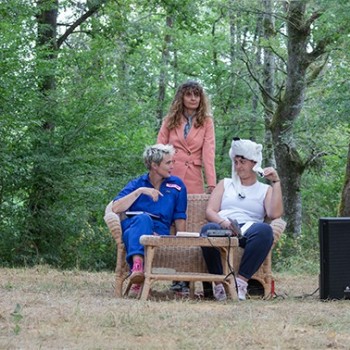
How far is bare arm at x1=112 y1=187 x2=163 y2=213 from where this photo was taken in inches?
265

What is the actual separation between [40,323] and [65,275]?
4035 millimetres

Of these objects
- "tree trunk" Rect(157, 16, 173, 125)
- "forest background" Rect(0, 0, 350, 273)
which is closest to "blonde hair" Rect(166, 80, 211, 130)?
"forest background" Rect(0, 0, 350, 273)

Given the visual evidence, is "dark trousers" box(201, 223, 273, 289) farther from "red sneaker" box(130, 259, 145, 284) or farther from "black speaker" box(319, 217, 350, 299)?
"red sneaker" box(130, 259, 145, 284)

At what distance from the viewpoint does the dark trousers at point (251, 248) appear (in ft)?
21.8

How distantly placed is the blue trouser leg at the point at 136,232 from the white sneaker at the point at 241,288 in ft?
2.41

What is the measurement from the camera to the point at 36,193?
37.3 ft

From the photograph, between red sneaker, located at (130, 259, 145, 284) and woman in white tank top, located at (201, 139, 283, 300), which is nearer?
red sneaker, located at (130, 259, 145, 284)

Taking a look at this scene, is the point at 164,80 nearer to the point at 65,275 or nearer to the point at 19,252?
the point at 19,252

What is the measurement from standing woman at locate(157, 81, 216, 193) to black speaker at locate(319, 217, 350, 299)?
1.23m

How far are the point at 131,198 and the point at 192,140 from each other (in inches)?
35.5

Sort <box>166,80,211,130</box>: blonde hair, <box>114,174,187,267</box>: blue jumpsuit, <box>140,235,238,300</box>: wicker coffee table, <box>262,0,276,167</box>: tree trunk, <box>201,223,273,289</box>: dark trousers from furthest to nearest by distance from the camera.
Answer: <box>262,0,276,167</box>: tree trunk → <box>166,80,211,130</box>: blonde hair → <box>114,174,187,267</box>: blue jumpsuit → <box>201,223,273,289</box>: dark trousers → <box>140,235,238,300</box>: wicker coffee table

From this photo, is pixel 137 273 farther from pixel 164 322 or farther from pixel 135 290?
pixel 164 322

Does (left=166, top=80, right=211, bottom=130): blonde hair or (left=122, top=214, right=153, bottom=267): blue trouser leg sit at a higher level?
Result: (left=166, top=80, right=211, bottom=130): blonde hair

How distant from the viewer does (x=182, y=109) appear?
24.4 feet
